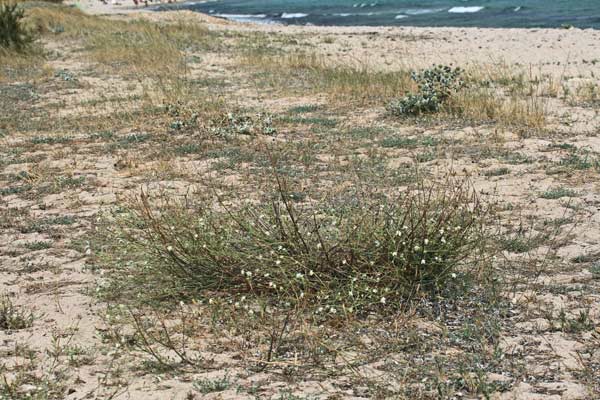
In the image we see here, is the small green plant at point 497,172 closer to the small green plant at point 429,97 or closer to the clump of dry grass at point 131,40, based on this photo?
the small green plant at point 429,97

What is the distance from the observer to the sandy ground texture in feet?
11.8

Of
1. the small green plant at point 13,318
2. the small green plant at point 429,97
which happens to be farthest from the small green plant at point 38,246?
the small green plant at point 429,97

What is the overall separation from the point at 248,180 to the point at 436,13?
2831cm

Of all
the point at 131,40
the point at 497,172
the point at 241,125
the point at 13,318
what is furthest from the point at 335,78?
the point at 13,318

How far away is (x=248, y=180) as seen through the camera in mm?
7078

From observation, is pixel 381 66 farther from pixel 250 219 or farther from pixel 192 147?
pixel 250 219

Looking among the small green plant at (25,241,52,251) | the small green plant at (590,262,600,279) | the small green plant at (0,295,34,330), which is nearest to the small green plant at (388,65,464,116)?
the small green plant at (590,262,600,279)

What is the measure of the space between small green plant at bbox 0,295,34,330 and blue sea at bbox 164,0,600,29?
21.9 metres

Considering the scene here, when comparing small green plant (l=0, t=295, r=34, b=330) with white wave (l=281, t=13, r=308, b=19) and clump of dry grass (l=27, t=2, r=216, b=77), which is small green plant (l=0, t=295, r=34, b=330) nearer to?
clump of dry grass (l=27, t=2, r=216, b=77)

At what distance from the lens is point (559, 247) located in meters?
5.21

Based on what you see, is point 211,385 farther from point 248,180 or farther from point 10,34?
point 10,34

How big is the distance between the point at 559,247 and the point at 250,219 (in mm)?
2092

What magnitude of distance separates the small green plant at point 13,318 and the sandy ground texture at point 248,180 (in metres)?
0.02

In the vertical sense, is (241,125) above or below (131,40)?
below
